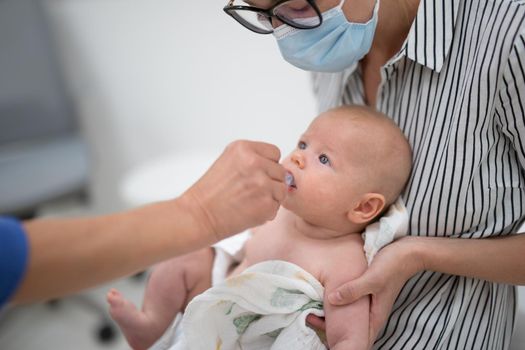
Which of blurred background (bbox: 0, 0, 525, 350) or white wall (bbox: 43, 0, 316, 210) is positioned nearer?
white wall (bbox: 43, 0, 316, 210)

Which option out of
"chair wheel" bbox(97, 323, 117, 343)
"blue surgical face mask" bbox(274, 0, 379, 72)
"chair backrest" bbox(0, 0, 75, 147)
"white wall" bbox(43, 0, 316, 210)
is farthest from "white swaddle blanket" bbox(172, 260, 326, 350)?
"chair backrest" bbox(0, 0, 75, 147)

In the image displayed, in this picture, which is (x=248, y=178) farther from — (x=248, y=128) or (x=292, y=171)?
(x=248, y=128)

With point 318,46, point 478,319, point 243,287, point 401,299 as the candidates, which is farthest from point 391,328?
point 318,46

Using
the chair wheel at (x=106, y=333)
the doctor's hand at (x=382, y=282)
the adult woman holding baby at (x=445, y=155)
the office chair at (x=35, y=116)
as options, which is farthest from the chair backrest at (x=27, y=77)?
the doctor's hand at (x=382, y=282)

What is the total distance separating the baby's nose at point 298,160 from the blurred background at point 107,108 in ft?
2.76

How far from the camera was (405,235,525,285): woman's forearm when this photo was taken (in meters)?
0.89

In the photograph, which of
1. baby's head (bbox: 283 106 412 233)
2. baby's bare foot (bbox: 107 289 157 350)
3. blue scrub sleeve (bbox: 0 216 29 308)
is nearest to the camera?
blue scrub sleeve (bbox: 0 216 29 308)

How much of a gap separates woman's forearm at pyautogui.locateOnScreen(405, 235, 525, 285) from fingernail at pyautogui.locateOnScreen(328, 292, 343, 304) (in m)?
0.16

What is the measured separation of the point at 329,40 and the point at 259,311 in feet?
1.69

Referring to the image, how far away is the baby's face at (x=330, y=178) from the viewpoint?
38.2 inches

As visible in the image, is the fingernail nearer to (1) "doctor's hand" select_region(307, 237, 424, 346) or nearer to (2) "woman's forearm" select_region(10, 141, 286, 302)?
(1) "doctor's hand" select_region(307, 237, 424, 346)

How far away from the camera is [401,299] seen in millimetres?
976

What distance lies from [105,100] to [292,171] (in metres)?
1.90

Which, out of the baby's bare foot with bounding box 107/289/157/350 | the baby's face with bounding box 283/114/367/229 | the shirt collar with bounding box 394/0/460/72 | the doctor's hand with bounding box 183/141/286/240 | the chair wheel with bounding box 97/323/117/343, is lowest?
Result: the chair wheel with bounding box 97/323/117/343
